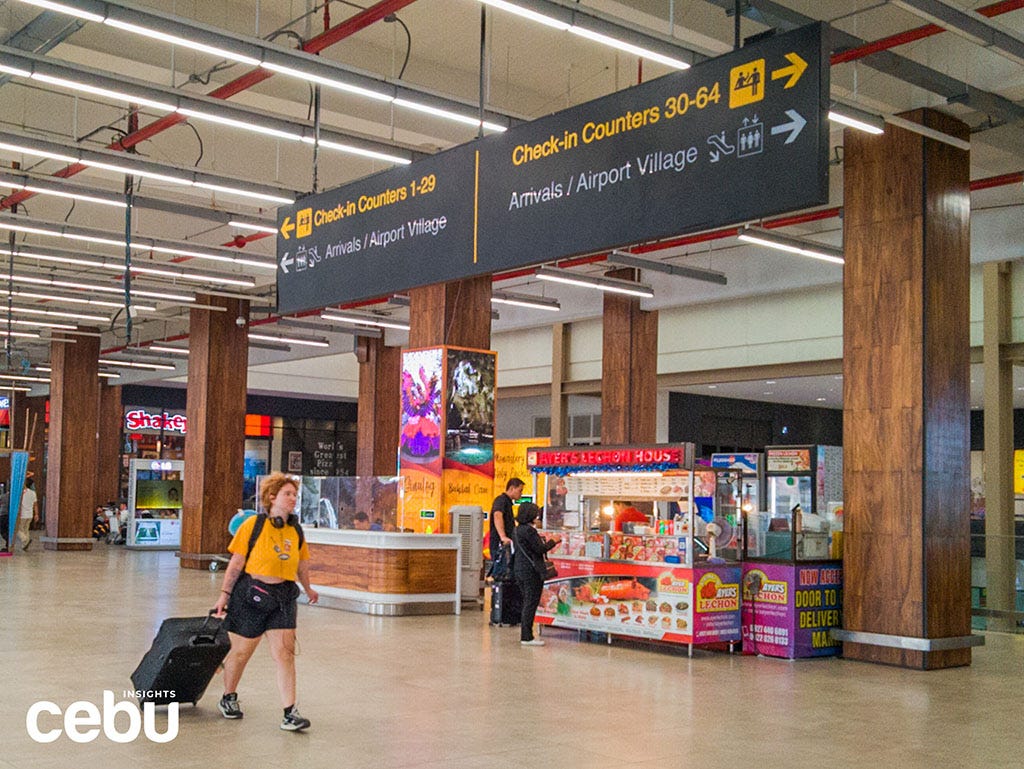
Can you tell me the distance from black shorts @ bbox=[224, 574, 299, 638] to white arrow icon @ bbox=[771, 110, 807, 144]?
365 centimetres

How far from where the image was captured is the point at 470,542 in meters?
13.8

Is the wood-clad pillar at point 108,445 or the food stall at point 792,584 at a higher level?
the wood-clad pillar at point 108,445

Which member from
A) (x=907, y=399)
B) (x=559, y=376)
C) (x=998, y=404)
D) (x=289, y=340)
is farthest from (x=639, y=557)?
(x=289, y=340)

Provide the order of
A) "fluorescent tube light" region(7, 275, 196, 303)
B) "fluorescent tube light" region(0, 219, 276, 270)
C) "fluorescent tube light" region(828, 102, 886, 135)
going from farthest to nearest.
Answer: "fluorescent tube light" region(7, 275, 196, 303), "fluorescent tube light" region(0, 219, 276, 270), "fluorescent tube light" region(828, 102, 886, 135)

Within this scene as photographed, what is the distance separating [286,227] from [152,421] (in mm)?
28710

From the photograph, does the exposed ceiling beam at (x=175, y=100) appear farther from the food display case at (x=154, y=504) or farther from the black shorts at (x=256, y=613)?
the food display case at (x=154, y=504)

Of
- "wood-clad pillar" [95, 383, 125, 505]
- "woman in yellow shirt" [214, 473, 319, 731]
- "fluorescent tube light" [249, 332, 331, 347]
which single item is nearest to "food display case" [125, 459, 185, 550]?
"fluorescent tube light" [249, 332, 331, 347]

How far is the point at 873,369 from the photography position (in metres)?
10.5

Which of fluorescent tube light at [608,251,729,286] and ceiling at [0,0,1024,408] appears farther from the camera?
fluorescent tube light at [608,251,729,286]

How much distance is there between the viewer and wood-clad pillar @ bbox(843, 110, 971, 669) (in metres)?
10.1

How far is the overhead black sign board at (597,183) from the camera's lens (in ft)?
17.3

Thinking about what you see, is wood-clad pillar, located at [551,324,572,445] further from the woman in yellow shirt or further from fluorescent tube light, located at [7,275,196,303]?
the woman in yellow shirt

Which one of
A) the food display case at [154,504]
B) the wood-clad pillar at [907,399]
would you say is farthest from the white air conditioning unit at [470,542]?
the food display case at [154,504]

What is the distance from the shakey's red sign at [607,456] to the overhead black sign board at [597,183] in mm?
4193
